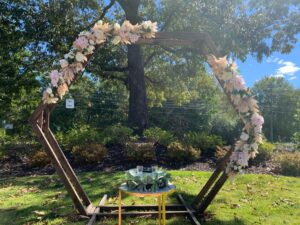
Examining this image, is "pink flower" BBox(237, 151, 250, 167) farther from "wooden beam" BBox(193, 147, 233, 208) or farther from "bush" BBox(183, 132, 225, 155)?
"bush" BBox(183, 132, 225, 155)

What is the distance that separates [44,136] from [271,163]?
7240 mm

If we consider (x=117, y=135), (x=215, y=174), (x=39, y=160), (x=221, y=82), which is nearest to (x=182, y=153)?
(x=117, y=135)

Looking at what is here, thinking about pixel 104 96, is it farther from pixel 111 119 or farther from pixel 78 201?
pixel 78 201

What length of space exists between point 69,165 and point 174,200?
213 cm

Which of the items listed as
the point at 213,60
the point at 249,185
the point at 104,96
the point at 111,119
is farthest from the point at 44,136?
the point at 104,96

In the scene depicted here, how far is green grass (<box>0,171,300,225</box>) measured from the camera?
504 cm

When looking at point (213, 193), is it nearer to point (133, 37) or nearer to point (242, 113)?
point (242, 113)

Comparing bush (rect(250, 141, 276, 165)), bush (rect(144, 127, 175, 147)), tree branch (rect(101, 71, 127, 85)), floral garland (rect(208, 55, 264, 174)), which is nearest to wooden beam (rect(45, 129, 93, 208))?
floral garland (rect(208, 55, 264, 174))

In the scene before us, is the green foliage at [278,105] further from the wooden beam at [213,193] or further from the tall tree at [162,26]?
the wooden beam at [213,193]

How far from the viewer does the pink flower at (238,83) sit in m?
4.68

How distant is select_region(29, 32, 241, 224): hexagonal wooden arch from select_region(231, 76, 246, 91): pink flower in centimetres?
29

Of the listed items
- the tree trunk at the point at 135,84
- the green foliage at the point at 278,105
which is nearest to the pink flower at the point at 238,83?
the tree trunk at the point at 135,84

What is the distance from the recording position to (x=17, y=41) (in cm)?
1309

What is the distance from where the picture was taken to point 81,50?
477cm
